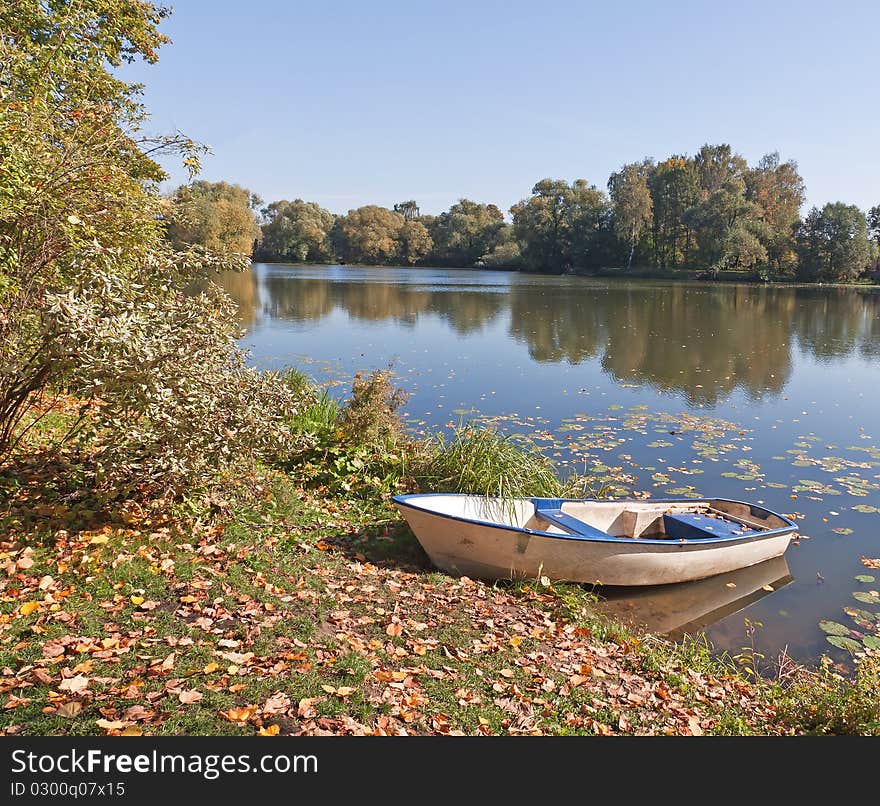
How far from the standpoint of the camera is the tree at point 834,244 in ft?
238

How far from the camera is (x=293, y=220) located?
390 feet

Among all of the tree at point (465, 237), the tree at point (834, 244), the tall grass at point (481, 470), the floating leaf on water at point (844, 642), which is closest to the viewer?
the floating leaf on water at point (844, 642)

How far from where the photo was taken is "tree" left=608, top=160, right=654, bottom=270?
85.8 meters

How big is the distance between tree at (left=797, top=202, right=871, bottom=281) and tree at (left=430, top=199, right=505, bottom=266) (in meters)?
45.2

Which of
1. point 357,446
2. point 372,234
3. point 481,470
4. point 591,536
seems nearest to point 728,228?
point 372,234

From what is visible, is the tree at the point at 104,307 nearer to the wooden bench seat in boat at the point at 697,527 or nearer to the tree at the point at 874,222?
the wooden bench seat in boat at the point at 697,527

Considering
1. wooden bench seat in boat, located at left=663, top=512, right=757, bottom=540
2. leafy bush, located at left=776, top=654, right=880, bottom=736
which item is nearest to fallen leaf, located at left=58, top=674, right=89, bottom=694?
leafy bush, located at left=776, top=654, right=880, bottom=736

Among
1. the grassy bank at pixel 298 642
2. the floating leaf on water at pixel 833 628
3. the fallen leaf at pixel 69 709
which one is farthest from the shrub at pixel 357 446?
the fallen leaf at pixel 69 709

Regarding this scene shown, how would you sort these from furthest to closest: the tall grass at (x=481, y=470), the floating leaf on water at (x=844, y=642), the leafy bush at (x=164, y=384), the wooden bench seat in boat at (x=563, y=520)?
the tall grass at (x=481, y=470) → the wooden bench seat in boat at (x=563, y=520) → the floating leaf on water at (x=844, y=642) → the leafy bush at (x=164, y=384)

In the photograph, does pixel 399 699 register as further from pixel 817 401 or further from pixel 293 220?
pixel 293 220

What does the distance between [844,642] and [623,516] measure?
8.92ft

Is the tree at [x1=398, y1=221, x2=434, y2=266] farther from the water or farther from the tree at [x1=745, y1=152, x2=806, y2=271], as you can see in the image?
the water

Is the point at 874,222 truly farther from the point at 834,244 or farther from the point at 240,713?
the point at 240,713

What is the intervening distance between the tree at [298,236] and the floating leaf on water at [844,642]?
379ft
